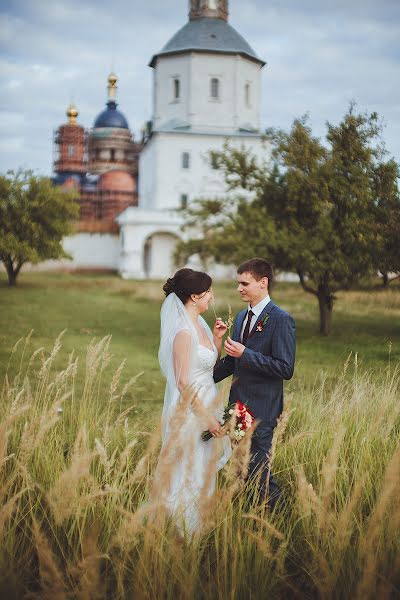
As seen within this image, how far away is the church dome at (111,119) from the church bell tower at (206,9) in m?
19.8

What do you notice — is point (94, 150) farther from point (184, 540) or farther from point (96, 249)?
point (184, 540)

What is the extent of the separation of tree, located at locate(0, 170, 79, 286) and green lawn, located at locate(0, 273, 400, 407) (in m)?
1.90

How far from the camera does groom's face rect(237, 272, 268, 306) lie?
190 inches

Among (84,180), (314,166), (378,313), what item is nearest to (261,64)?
(84,180)

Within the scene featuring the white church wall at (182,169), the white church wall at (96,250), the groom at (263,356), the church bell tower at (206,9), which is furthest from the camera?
the white church wall at (96,250)

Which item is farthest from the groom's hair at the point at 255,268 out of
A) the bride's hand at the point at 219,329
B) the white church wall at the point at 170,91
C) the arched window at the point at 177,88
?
the arched window at the point at 177,88

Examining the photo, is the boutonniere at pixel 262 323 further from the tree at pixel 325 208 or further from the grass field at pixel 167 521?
the tree at pixel 325 208

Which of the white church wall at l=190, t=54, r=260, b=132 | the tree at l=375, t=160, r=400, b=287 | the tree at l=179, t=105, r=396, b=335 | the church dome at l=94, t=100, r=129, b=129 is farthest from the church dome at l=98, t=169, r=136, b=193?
the tree at l=375, t=160, r=400, b=287

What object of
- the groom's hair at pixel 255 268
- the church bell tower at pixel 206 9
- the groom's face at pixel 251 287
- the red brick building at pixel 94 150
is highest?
the church bell tower at pixel 206 9

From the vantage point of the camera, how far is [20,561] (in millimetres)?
3650

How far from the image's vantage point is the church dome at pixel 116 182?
61.7 metres

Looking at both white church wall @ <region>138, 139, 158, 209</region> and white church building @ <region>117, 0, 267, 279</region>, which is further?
white church wall @ <region>138, 139, 158, 209</region>

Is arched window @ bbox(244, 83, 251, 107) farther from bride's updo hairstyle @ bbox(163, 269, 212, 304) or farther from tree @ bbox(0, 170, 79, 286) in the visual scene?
bride's updo hairstyle @ bbox(163, 269, 212, 304)

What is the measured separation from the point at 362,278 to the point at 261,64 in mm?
38315
